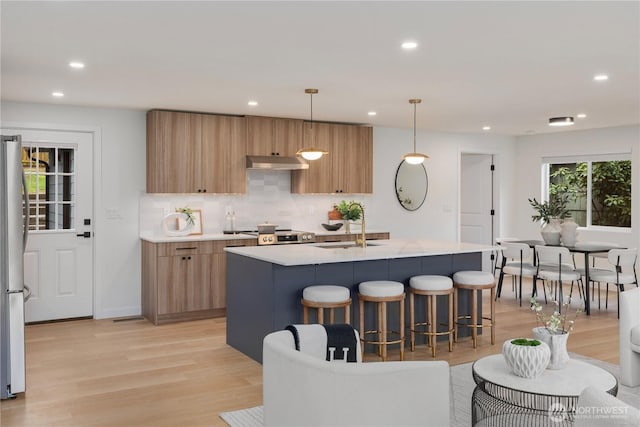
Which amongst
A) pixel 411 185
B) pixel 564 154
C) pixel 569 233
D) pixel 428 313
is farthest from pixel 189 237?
pixel 564 154

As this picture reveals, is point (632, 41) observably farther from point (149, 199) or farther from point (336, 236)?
point (149, 199)

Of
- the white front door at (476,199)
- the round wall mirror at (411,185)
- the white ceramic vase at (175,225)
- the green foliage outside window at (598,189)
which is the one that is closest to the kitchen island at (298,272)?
the white ceramic vase at (175,225)

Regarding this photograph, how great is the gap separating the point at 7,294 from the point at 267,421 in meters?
2.36

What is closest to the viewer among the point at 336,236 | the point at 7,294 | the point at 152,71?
the point at 7,294

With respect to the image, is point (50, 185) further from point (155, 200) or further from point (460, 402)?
point (460, 402)

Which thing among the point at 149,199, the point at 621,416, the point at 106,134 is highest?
the point at 106,134

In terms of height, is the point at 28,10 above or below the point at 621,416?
above

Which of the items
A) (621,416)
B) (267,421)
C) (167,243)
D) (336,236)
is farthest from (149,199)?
(621,416)

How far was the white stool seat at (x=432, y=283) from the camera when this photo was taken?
511 cm

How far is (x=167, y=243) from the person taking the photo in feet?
21.0

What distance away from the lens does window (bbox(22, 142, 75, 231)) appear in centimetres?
639

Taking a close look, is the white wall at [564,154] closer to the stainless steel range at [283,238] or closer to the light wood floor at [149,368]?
the light wood floor at [149,368]

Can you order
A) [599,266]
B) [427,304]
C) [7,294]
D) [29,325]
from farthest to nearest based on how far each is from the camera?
[599,266] < [29,325] < [427,304] < [7,294]

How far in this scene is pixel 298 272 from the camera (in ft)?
15.9
